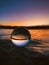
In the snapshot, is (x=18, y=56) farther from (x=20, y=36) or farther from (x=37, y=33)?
(x=37, y=33)

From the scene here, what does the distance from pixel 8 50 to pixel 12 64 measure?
212 millimetres

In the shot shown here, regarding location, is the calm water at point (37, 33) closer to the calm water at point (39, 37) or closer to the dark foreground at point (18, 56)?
the calm water at point (39, 37)

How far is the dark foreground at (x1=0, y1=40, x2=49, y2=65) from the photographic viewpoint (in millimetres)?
1225

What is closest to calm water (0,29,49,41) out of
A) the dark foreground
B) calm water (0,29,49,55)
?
calm water (0,29,49,55)

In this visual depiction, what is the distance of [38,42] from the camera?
4.86ft

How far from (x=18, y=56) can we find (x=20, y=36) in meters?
0.15

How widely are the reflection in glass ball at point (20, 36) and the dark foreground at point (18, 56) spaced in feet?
0.23

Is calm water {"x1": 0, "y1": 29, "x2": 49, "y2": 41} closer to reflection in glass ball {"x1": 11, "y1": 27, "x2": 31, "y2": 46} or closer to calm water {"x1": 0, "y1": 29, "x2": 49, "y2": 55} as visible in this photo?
calm water {"x1": 0, "y1": 29, "x2": 49, "y2": 55}

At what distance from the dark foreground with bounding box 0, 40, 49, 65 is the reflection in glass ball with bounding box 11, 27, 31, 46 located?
0.23 ft

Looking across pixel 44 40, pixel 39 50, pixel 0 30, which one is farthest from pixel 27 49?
pixel 0 30

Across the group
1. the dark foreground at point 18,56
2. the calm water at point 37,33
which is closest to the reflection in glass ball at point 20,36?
the dark foreground at point 18,56

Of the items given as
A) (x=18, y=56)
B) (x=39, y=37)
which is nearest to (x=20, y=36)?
(x=18, y=56)

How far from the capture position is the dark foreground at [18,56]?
1225mm

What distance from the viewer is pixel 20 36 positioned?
50.8 inches
